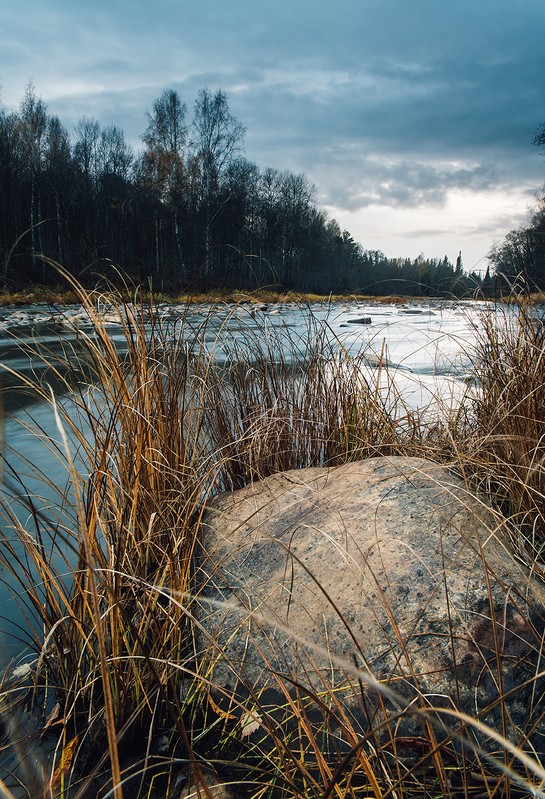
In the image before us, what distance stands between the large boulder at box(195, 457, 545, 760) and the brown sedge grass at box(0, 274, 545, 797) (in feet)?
0.27

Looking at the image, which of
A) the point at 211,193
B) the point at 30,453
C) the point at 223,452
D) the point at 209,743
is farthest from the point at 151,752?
the point at 211,193

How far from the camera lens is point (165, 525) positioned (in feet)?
5.04

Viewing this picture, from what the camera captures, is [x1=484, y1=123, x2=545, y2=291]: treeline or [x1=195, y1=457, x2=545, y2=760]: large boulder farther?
[x1=484, y1=123, x2=545, y2=291]: treeline

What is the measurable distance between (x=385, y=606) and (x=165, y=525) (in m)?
0.71

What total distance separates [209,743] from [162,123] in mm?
30980

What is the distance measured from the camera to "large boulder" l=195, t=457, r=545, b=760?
41.2 inches

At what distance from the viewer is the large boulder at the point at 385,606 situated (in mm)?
1047

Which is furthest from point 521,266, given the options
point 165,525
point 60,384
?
point 60,384

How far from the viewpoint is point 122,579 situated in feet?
4.24

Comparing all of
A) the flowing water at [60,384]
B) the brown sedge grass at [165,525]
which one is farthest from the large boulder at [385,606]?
the flowing water at [60,384]

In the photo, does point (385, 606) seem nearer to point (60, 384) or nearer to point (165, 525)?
point (165, 525)

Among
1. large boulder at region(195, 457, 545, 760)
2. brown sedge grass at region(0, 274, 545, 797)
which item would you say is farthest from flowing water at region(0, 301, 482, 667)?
large boulder at region(195, 457, 545, 760)

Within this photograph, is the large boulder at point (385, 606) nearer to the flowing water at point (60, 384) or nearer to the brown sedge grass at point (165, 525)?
the brown sedge grass at point (165, 525)

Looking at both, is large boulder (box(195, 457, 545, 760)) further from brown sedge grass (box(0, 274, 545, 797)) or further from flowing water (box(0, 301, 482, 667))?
flowing water (box(0, 301, 482, 667))
